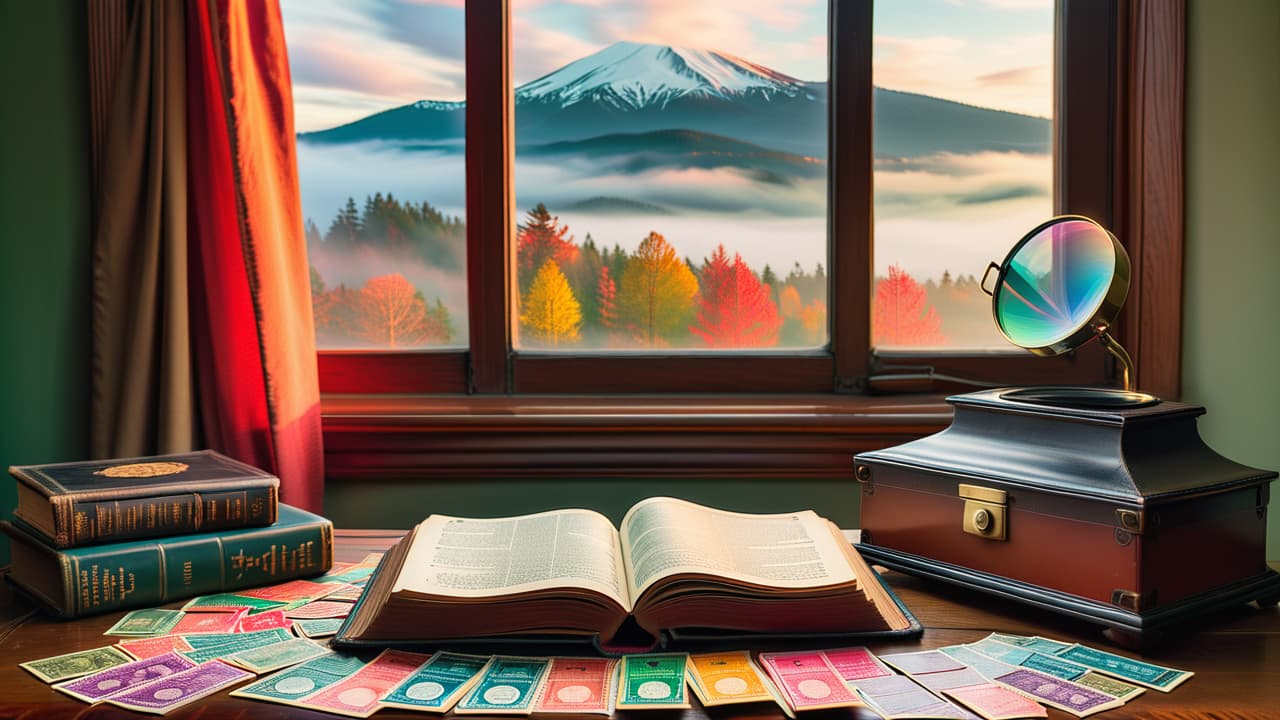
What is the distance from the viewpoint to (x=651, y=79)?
2.03 m

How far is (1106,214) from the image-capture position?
6.36 ft

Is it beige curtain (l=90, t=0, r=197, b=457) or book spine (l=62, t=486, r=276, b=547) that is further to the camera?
beige curtain (l=90, t=0, r=197, b=457)

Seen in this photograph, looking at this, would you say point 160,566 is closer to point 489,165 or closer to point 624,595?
point 624,595

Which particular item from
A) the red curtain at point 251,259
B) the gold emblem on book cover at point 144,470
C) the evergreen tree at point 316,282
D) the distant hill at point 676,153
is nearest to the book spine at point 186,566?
the gold emblem on book cover at point 144,470

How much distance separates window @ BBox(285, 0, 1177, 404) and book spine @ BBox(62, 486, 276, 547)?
0.91 m

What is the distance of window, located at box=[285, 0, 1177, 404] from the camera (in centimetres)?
196

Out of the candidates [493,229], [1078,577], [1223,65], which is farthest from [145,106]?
[1223,65]

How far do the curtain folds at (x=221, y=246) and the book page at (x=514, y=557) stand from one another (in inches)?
26.8

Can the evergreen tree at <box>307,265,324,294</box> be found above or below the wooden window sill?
above

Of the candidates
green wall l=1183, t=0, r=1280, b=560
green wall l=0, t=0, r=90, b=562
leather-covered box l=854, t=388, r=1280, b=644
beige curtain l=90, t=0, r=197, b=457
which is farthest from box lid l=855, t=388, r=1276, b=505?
green wall l=0, t=0, r=90, b=562

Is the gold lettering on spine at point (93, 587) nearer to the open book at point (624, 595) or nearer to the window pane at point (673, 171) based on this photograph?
the open book at point (624, 595)

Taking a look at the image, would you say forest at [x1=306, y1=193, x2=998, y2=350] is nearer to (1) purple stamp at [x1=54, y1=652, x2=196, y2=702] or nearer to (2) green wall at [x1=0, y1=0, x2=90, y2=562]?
(2) green wall at [x1=0, y1=0, x2=90, y2=562]

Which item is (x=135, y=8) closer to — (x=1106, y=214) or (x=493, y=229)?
(x=493, y=229)

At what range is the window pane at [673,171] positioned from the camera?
203 cm
